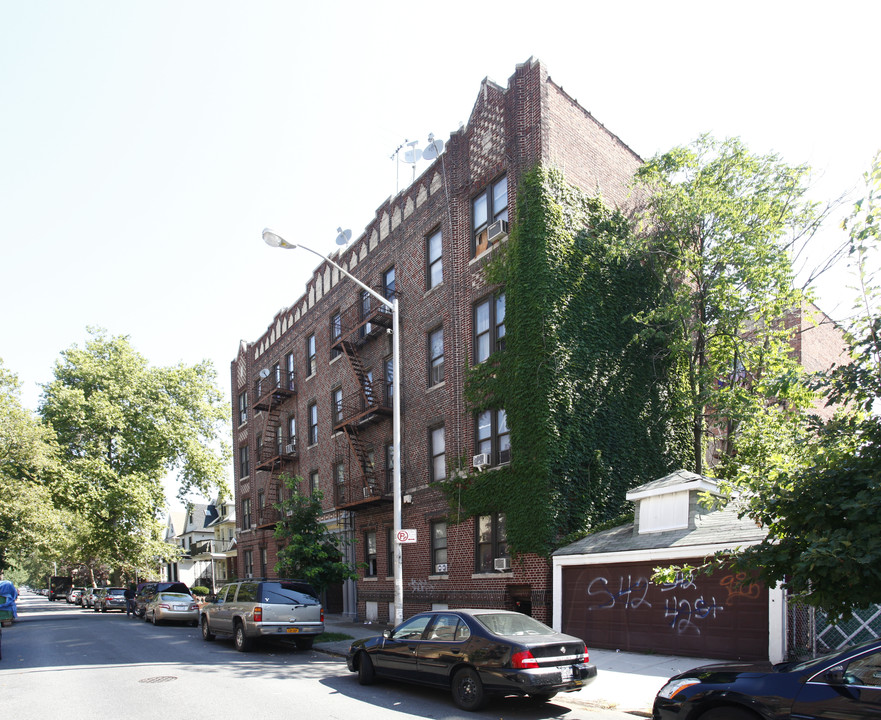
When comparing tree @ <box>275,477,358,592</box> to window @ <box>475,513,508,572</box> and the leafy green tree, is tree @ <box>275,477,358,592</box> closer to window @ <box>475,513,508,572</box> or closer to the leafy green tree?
window @ <box>475,513,508,572</box>

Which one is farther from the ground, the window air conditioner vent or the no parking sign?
the window air conditioner vent

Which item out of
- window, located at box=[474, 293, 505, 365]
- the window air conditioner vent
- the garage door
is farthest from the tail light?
window, located at box=[474, 293, 505, 365]

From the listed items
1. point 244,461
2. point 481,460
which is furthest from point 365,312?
point 244,461

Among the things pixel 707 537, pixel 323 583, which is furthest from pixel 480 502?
pixel 707 537

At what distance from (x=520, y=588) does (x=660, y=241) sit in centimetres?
1048

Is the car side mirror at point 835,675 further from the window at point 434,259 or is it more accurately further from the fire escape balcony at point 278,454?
the fire escape balcony at point 278,454

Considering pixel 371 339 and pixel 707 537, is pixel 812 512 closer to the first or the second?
pixel 707 537

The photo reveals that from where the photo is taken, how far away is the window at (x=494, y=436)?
18562 mm

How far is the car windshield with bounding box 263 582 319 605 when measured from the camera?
15.9m

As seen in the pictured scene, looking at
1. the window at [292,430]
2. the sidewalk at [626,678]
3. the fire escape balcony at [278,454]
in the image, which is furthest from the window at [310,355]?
the sidewalk at [626,678]

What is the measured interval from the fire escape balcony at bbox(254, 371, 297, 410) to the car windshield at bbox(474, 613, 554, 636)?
22933 millimetres

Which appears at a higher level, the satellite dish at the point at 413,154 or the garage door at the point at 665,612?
the satellite dish at the point at 413,154

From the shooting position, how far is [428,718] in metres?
8.92

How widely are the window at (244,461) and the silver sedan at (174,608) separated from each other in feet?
39.1
